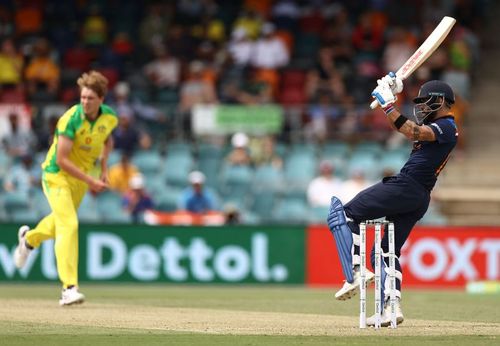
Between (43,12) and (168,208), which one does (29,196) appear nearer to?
(168,208)

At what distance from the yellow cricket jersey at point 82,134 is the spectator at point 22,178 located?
7228 millimetres

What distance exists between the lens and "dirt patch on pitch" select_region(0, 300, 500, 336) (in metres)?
9.46

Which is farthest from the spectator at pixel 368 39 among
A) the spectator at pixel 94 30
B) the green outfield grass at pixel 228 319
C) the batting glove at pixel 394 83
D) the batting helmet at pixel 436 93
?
the batting glove at pixel 394 83

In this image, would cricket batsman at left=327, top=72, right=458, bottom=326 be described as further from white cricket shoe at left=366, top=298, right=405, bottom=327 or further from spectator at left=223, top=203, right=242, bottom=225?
spectator at left=223, top=203, right=242, bottom=225

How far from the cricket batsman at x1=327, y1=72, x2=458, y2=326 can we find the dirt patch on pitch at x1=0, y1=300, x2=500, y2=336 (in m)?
0.37

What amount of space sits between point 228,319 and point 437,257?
735 centimetres

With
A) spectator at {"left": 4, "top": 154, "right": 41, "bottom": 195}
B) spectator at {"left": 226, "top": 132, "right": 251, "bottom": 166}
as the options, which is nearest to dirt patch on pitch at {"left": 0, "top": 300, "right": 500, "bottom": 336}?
spectator at {"left": 4, "top": 154, "right": 41, "bottom": 195}

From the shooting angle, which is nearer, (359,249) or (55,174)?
(359,249)

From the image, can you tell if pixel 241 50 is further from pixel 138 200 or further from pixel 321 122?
pixel 138 200

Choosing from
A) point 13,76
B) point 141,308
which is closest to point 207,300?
point 141,308

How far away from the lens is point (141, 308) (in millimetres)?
11930

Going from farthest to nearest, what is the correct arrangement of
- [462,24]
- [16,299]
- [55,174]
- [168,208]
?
[462,24] → [168,208] → [16,299] → [55,174]

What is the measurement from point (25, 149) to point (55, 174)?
7887mm

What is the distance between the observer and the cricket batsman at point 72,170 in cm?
1155
